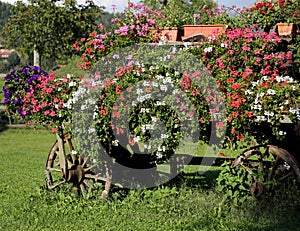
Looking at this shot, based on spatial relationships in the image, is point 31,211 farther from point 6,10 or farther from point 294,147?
point 6,10

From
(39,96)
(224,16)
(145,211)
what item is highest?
(224,16)

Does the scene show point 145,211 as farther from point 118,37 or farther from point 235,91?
point 118,37

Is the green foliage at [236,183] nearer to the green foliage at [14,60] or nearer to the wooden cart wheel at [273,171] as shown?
the wooden cart wheel at [273,171]

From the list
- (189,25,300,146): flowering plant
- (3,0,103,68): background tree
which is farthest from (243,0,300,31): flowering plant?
(3,0,103,68): background tree

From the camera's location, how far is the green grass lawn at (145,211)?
5305mm

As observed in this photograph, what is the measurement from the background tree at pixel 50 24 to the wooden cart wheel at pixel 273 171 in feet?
55.9

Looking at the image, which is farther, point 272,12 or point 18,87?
point 272,12

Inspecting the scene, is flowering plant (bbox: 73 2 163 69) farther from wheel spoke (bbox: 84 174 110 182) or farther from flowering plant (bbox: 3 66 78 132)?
wheel spoke (bbox: 84 174 110 182)

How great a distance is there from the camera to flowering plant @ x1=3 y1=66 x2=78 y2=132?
5.89 metres

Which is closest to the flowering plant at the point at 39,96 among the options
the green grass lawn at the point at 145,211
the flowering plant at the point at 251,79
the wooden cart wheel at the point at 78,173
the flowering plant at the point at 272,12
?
the wooden cart wheel at the point at 78,173

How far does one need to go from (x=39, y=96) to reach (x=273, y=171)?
261cm

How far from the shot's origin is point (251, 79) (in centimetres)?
593

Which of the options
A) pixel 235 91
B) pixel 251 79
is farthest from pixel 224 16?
pixel 235 91

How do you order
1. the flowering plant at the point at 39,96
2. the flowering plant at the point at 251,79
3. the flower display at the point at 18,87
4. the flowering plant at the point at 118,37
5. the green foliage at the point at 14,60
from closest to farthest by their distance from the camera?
1. the flowering plant at the point at 251,79
2. the flowering plant at the point at 39,96
3. the flower display at the point at 18,87
4. the flowering plant at the point at 118,37
5. the green foliage at the point at 14,60
